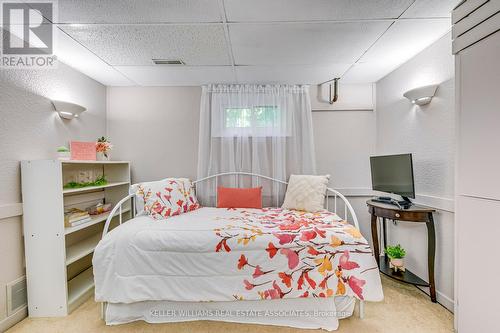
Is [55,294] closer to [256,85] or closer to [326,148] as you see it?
[256,85]

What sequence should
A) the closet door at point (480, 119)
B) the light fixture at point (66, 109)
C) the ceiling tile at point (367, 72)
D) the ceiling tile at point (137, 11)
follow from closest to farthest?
the closet door at point (480, 119) → the ceiling tile at point (137, 11) → the light fixture at point (66, 109) → the ceiling tile at point (367, 72)

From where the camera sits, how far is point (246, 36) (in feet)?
5.86

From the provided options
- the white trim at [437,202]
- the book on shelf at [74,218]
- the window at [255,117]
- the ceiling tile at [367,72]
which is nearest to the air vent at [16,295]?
the book on shelf at [74,218]

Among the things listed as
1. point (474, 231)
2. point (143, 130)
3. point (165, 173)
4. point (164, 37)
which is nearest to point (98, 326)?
point (165, 173)

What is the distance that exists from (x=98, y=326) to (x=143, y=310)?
33 cm

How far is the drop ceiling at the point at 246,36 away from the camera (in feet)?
4.85

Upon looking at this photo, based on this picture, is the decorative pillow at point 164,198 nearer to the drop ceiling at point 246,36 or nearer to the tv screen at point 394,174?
the drop ceiling at point 246,36

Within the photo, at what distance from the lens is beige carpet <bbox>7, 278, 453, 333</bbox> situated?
1.61 m

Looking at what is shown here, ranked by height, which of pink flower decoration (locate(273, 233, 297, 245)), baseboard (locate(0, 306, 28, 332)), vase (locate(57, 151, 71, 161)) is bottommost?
baseboard (locate(0, 306, 28, 332))

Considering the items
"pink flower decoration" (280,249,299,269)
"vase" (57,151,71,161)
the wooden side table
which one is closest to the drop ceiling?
"vase" (57,151,71,161)

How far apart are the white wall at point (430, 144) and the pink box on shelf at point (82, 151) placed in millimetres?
3188

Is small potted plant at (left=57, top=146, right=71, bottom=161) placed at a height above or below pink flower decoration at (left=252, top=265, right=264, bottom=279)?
above

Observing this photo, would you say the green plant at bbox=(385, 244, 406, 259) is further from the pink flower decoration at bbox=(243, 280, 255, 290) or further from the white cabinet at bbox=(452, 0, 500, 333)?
the pink flower decoration at bbox=(243, 280, 255, 290)

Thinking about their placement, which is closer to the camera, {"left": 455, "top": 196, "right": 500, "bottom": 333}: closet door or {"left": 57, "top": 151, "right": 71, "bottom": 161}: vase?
{"left": 455, "top": 196, "right": 500, "bottom": 333}: closet door
